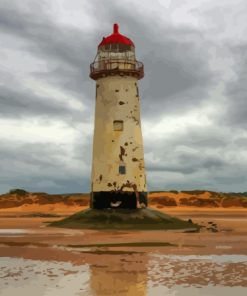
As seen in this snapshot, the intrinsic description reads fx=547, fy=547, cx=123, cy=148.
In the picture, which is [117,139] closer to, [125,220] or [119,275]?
[125,220]

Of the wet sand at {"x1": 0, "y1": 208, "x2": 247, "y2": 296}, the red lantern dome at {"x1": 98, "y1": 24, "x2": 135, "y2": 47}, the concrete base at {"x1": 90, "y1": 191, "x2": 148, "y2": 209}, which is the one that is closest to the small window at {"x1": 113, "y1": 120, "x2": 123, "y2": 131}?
the concrete base at {"x1": 90, "y1": 191, "x2": 148, "y2": 209}

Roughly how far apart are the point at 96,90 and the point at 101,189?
20.3ft

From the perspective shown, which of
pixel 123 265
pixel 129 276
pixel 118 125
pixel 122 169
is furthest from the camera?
pixel 118 125

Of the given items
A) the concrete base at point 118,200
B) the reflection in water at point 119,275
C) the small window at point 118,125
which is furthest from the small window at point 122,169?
the reflection in water at point 119,275

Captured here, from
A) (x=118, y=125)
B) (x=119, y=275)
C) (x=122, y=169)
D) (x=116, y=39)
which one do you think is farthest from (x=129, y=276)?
(x=116, y=39)

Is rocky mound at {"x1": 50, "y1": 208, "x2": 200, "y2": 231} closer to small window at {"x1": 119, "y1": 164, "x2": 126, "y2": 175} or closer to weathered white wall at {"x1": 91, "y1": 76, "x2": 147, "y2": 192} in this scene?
weathered white wall at {"x1": 91, "y1": 76, "x2": 147, "y2": 192}

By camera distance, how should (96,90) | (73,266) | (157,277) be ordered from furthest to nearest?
(96,90)
(73,266)
(157,277)

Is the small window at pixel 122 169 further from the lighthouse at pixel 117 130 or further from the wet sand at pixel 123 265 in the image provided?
the wet sand at pixel 123 265

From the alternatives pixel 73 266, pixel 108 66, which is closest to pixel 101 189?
pixel 108 66

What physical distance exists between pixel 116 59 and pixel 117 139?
485cm

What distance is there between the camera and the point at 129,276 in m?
14.1

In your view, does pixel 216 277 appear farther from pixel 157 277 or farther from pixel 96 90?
pixel 96 90

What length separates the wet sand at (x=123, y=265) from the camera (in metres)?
12.4

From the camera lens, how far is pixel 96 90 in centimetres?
3372
